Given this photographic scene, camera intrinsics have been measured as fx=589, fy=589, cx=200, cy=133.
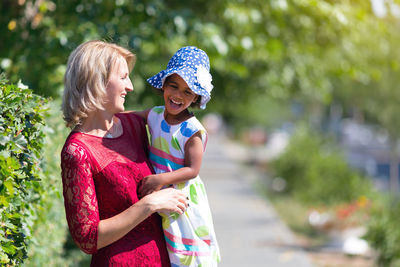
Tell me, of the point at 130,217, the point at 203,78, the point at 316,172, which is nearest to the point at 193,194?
the point at 130,217

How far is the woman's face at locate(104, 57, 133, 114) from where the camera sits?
7.75 feet

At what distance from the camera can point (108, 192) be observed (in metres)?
2.33

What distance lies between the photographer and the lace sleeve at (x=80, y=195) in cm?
220

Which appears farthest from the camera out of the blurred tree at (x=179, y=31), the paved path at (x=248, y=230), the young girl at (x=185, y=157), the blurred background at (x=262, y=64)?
the paved path at (x=248, y=230)

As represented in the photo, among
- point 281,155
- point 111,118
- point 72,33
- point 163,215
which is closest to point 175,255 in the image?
point 163,215

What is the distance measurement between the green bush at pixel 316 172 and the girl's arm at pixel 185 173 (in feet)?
33.4

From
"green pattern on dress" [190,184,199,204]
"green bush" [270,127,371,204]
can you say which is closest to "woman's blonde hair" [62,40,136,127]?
"green pattern on dress" [190,184,199,204]

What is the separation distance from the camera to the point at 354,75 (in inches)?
352

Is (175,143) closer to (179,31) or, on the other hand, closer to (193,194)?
(193,194)

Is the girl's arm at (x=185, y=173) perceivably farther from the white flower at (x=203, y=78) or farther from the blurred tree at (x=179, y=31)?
the blurred tree at (x=179, y=31)

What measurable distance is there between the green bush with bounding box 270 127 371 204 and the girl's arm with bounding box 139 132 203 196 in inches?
401

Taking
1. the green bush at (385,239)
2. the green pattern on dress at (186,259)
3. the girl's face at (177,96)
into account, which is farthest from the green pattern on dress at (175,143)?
the green bush at (385,239)

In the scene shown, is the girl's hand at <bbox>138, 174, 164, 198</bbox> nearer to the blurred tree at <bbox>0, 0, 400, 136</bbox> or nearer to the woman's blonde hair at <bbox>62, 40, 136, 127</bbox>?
the woman's blonde hair at <bbox>62, 40, 136, 127</bbox>

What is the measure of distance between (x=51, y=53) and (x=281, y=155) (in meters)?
11.9
